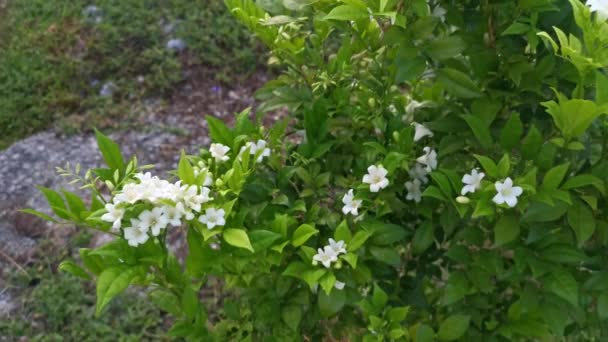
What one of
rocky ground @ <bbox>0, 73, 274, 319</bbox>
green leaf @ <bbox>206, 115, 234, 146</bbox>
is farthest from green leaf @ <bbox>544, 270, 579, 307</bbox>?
rocky ground @ <bbox>0, 73, 274, 319</bbox>

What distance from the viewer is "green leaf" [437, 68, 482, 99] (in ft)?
4.33

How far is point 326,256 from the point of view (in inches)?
50.9

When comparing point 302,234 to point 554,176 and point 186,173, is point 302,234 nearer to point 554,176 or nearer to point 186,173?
point 186,173

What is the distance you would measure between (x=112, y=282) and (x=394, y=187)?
59 centimetres

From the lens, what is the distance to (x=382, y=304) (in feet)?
4.54

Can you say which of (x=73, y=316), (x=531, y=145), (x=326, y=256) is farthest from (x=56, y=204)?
(x=73, y=316)

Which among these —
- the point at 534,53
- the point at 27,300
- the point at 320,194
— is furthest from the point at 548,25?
the point at 27,300

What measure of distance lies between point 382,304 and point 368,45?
56 centimetres

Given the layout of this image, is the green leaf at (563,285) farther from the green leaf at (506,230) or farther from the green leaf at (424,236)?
the green leaf at (424,236)

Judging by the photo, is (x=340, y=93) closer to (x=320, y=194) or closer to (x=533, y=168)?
(x=320, y=194)

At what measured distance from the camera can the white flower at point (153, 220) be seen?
111 cm

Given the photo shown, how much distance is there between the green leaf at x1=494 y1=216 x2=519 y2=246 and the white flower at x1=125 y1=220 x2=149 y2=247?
0.59 m

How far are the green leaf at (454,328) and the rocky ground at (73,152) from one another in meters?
1.91

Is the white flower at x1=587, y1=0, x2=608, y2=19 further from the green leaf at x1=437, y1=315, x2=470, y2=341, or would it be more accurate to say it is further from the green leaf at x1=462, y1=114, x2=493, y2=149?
the green leaf at x1=437, y1=315, x2=470, y2=341
